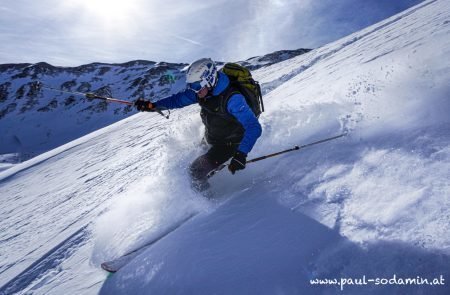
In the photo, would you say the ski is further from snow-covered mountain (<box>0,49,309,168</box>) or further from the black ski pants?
snow-covered mountain (<box>0,49,309,168</box>)

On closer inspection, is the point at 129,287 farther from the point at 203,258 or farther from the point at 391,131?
the point at 391,131

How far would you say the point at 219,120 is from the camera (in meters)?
5.43

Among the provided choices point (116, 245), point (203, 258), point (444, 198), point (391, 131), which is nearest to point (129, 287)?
point (203, 258)

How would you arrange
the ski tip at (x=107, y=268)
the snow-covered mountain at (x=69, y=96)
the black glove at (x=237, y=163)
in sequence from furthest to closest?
the snow-covered mountain at (x=69, y=96) → the black glove at (x=237, y=163) → the ski tip at (x=107, y=268)

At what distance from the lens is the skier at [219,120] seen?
4.88 metres

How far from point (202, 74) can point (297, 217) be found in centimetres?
262

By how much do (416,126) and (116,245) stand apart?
14.4 ft

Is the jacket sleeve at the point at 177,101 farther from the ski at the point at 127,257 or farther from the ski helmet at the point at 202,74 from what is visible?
the ski at the point at 127,257

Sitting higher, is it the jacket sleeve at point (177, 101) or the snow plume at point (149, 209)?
the jacket sleeve at point (177, 101)

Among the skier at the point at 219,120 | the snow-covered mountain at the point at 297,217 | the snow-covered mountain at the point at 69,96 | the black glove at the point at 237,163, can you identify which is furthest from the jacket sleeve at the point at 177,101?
the snow-covered mountain at the point at 69,96

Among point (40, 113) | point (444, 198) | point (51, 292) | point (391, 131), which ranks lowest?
point (51, 292)

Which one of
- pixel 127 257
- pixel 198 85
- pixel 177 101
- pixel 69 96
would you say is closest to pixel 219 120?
pixel 198 85

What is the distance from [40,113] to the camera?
141000 millimetres

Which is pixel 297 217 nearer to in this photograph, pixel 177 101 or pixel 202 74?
pixel 202 74
